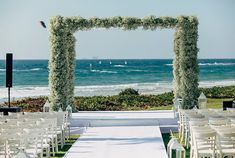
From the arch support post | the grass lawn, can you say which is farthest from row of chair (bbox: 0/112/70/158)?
the grass lawn

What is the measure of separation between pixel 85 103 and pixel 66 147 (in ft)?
32.2

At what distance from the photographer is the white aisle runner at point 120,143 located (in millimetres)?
11875

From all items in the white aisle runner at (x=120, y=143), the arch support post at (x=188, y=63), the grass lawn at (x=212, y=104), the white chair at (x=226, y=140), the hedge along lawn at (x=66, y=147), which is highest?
the arch support post at (x=188, y=63)

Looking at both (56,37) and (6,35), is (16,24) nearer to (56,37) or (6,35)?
(6,35)

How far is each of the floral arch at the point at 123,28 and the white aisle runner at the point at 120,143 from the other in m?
2.41

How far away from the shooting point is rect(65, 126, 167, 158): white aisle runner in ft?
39.0

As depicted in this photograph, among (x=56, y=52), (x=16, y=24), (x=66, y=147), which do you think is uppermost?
(x=16, y=24)

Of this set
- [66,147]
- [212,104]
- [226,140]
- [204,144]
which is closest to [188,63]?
[66,147]

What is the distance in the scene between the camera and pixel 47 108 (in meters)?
19.6

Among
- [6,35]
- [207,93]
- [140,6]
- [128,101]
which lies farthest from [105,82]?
[128,101]

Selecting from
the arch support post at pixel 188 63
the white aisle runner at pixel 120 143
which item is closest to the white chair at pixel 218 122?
the white aisle runner at pixel 120 143

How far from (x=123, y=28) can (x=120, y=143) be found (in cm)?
627

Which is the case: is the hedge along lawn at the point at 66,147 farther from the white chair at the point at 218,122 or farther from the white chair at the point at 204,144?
the white chair at the point at 204,144

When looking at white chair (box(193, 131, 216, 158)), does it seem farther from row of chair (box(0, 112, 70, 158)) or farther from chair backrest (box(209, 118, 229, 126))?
row of chair (box(0, 112, 70, 158))
